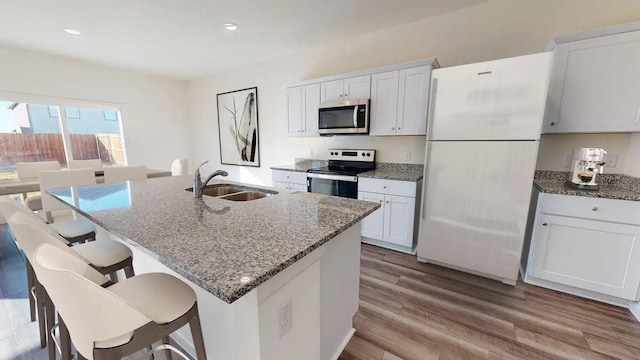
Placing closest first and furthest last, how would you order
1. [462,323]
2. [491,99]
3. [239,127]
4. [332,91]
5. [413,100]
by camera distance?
[462,323]
[491,99]
[413,100]
[332,91]
[239,127]

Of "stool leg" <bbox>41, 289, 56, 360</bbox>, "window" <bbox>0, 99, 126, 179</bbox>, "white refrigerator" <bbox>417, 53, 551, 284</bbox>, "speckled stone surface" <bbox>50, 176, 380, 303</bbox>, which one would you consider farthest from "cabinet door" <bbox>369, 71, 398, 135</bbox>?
"window" <bbox>0, 99, 126, 179</bbox>

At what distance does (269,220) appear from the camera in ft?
3.92

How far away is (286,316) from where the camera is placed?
95 cm

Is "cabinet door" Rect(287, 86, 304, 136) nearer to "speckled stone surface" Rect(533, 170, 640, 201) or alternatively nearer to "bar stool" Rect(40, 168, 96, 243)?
"bar stool" Rect(40, 168, 96, 243)

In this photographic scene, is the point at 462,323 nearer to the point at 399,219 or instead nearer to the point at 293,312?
the point at 399,219

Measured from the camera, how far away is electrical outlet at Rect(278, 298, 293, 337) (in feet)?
3.04

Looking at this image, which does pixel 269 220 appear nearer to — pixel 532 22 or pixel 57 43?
pixel 532 22

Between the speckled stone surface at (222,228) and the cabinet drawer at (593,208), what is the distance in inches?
65.9

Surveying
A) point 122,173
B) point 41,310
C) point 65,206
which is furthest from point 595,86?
point 65,206

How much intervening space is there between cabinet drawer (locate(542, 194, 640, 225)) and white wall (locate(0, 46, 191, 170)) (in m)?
6.10

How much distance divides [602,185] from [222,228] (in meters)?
3.07

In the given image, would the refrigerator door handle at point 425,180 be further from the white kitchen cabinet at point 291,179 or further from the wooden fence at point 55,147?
the wooden fence at point 55,147

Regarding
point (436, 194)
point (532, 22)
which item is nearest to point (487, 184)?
point (436, 194)

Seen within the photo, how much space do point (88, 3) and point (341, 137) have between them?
298 centimetres
